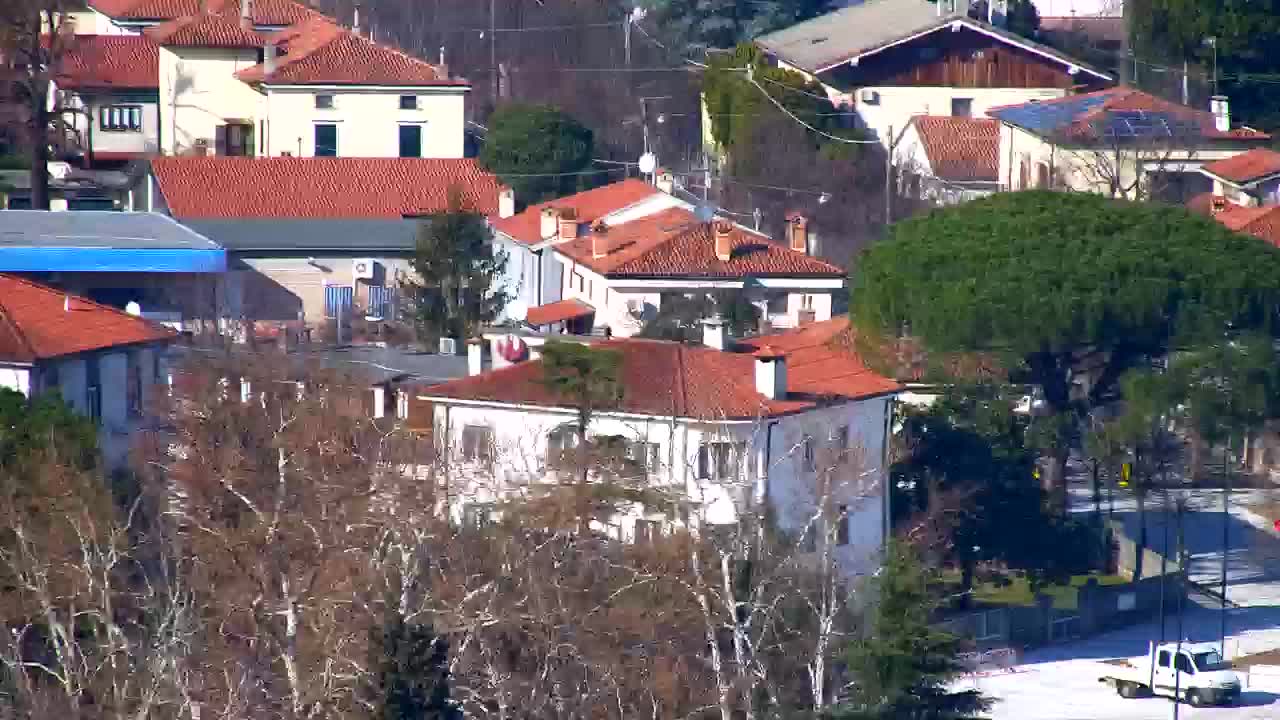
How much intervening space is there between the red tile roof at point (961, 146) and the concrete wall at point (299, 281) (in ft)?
30.2

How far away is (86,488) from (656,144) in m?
25.4

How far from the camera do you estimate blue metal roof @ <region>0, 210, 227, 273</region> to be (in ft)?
98.1

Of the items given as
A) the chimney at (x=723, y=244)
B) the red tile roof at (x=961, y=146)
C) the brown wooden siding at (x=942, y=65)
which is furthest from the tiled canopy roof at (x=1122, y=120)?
the chimney at (x=723, y=244)

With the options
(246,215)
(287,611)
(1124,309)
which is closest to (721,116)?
(246,215)

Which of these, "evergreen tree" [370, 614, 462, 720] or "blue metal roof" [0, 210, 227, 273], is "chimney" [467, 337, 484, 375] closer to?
"blue metal roof" [0, 210, 227, 273]

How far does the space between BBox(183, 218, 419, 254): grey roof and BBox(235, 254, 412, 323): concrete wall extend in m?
0.13

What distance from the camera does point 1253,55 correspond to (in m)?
39.7

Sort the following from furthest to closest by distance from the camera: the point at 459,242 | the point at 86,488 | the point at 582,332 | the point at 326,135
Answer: the point at 326,135 → the point at 459,242 → the point at 582,332 → the point at 86,488

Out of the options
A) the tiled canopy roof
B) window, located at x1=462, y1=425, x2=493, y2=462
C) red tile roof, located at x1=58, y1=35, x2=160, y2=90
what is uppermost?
red tile roof, located at x1=58, y1=35, x2=160, y2=90

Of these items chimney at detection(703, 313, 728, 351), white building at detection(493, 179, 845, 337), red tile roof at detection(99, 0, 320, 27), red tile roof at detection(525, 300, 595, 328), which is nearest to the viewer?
chimney at detection(703, 313, 728, 351)

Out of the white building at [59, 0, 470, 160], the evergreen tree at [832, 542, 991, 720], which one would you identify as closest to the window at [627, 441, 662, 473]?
the evergreen tree at [832, 542, 991, 720]

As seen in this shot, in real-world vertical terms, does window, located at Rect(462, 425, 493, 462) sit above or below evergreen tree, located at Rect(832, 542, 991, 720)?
above

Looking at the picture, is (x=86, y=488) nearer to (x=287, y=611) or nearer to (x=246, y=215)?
(x=287, y=611)

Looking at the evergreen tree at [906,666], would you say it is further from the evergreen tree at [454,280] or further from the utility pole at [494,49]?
the utility pole at [494,49]
